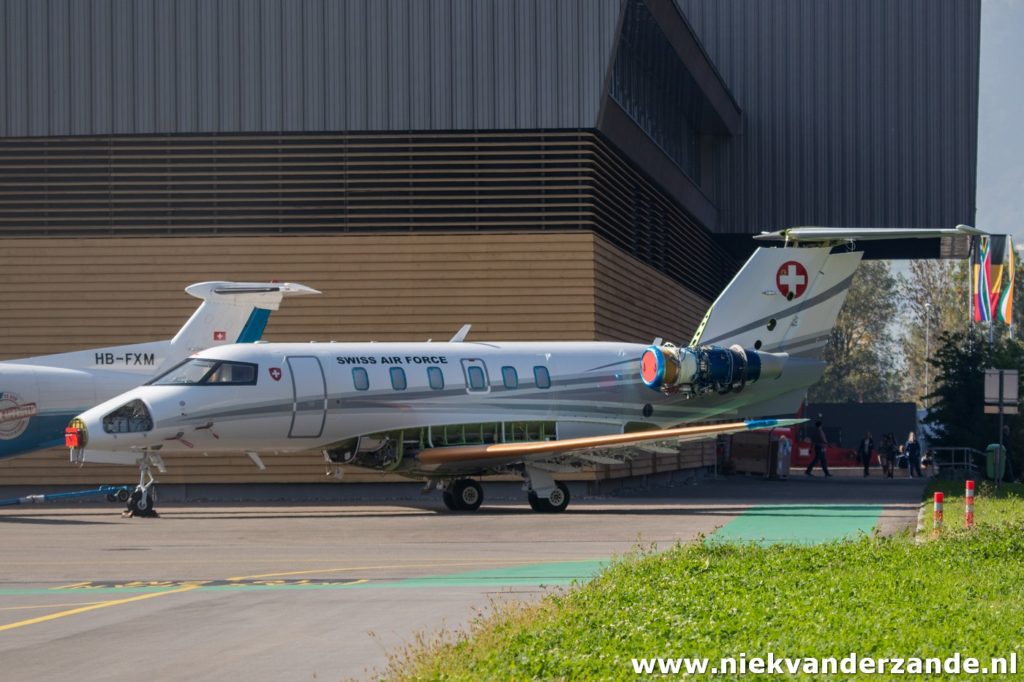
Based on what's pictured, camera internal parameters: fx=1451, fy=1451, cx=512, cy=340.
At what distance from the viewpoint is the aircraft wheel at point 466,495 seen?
90.7ft

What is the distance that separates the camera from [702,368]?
93.6ft

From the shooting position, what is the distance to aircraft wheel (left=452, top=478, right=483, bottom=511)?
2766cm

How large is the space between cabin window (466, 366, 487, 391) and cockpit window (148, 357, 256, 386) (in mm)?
4197

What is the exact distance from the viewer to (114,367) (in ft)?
95.8

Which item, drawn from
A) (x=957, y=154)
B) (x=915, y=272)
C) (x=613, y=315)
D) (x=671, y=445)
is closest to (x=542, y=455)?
(x=671, y=445)

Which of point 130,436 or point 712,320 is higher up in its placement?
point 712,320

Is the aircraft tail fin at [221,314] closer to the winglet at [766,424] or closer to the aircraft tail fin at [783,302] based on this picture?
the aircraft tail fin at [783,302]

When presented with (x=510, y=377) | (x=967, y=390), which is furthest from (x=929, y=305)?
(x=510, y=377)

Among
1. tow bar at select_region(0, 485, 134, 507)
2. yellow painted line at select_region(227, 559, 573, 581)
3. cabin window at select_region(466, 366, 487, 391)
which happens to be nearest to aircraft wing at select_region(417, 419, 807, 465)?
cabin window at select_region(466, 366, 487, 391)

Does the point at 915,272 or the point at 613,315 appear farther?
the point at 915,272

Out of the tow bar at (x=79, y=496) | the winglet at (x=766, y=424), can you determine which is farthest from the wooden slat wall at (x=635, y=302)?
the tow bar at (x=79, y=496)

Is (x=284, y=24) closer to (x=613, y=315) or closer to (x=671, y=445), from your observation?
(x=613, y=315)

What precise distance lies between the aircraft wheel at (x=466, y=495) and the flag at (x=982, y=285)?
9.77m

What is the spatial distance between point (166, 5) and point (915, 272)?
90.1 m
